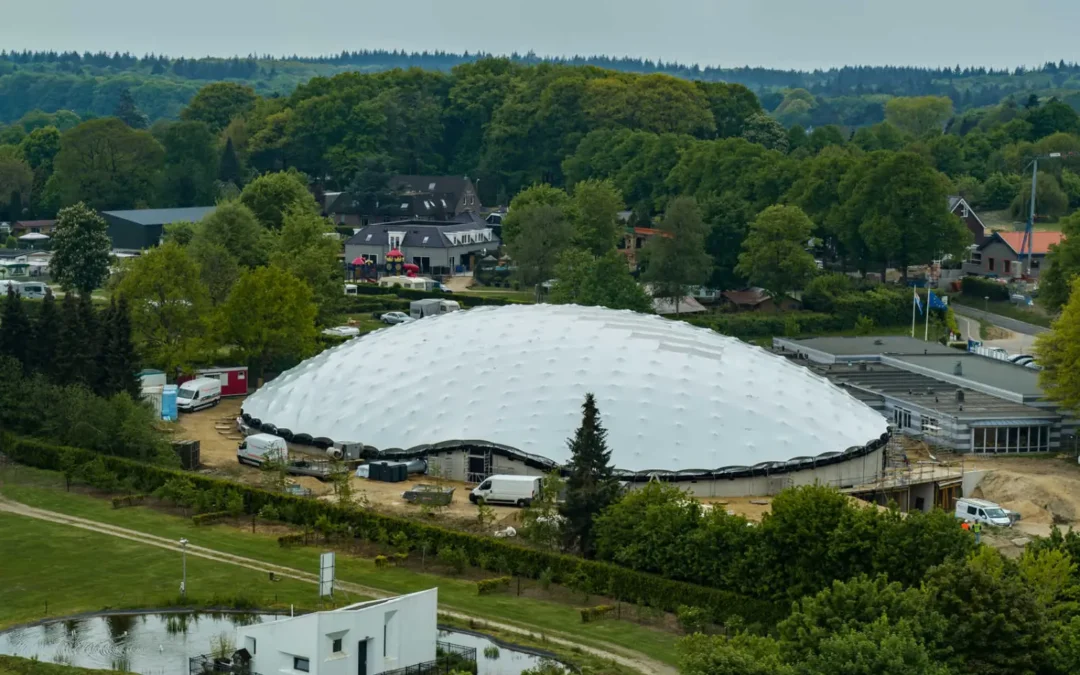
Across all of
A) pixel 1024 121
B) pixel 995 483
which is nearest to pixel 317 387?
pixel 995 483

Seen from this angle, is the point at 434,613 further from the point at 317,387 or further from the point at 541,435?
the point at 317,387

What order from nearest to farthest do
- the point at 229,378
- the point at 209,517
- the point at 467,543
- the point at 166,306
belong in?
the point at 467,543 → the point at 209,517 → the point at 229,378 → the point at 166,306

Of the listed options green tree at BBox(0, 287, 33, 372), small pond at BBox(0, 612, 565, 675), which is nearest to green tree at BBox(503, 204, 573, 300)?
green tree at BBox(0, 287, 33, 372)

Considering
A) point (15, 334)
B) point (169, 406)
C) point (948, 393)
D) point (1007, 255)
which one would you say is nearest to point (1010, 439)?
point (948, 393)

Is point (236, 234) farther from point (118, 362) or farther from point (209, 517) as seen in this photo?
point (209, 517)

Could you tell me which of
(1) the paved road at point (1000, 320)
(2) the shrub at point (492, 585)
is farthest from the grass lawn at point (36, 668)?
(1) the paved road at point (1000, 320)

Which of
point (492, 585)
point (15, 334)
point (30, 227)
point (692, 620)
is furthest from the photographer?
point (30, 227)

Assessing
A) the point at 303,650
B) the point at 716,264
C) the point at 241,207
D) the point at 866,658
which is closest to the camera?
the point at 866,658
